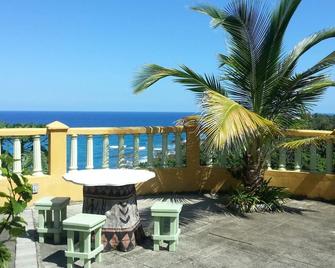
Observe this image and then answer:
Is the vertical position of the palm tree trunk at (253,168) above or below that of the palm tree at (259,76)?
below

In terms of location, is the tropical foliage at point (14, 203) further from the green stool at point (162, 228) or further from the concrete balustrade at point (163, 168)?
the concrete balustrade at point (163, 168)

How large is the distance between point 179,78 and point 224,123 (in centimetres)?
185

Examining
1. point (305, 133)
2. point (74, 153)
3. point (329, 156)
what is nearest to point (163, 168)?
point (74, 153)

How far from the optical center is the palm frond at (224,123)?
5621 millimetres

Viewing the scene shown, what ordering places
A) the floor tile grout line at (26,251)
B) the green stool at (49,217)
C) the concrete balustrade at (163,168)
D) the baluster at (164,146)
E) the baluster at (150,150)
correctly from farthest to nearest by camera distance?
the baluster at (164,146)
the baluster at (150,150)
the concrete balustrade at (163,168)
the green stool at (49,217)
the floor tile grout line at (26,251)

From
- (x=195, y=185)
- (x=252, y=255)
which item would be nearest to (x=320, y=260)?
(x=252, y=255)

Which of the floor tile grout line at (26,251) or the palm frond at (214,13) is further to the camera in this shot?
the palm frond at (214,13)

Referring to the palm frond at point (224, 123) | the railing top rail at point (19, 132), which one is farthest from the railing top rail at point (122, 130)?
the palm frond at point (224, 123)

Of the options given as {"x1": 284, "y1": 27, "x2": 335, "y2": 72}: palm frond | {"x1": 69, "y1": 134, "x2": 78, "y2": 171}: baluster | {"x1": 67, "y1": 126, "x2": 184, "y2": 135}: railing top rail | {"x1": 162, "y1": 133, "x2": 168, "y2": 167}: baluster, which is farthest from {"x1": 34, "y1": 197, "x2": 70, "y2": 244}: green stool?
{"x1": 284, "y1": 27, "x2": 335, "y2": 72}: palm frond

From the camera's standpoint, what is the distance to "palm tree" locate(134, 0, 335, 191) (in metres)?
6.97

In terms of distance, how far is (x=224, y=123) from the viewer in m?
5.71

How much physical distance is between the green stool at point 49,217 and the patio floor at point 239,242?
0.16m

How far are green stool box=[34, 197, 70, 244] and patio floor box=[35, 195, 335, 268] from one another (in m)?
0.16

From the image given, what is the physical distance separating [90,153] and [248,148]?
2.76m
